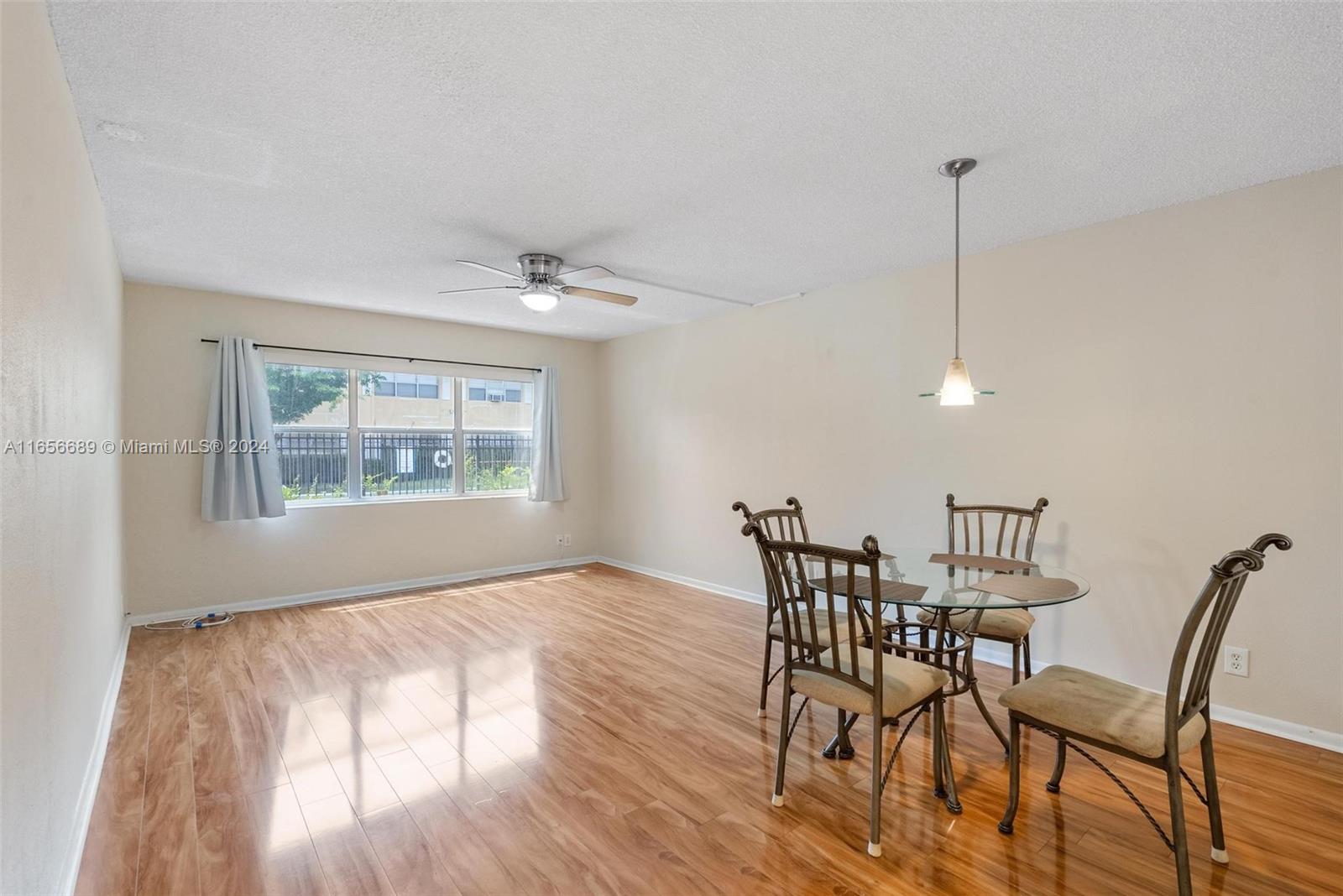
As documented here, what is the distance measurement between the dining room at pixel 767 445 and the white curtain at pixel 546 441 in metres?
1.53

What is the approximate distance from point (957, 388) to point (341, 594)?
5.04 metres

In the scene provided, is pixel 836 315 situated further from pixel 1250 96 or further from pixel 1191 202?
pixel 1250 96

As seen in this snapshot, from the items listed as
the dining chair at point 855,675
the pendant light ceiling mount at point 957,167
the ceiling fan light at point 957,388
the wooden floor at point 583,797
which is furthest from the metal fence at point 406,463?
the pendant light ceiling mount at point 957,167

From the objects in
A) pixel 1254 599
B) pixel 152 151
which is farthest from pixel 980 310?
pixel 152 151

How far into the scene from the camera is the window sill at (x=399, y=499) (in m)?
5.11

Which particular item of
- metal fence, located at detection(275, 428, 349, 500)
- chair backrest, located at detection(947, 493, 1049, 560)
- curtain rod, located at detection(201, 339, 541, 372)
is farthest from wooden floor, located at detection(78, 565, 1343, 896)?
curtain rod, located at detection(201, 339, 541, 372)

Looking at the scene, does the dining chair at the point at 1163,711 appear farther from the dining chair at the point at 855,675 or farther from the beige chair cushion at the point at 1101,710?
the dining chair at the point at 855,675

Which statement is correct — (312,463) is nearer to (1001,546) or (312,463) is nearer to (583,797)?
(583,797)

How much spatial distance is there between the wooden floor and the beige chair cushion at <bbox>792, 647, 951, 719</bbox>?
16.6 inches

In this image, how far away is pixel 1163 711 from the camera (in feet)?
6.16

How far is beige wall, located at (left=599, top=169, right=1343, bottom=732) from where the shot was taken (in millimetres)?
2674

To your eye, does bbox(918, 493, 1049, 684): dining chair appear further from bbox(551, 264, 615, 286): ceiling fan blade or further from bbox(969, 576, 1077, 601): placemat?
bbox(551, 264, 615, 286): ceiling fan blade

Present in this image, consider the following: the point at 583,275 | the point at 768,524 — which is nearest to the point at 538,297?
the point at 583,275

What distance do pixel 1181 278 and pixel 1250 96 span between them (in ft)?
3.70
